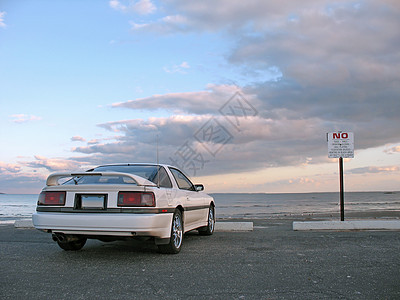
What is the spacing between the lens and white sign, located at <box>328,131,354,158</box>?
10.9 metres

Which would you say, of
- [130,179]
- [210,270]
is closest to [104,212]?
[130,179]

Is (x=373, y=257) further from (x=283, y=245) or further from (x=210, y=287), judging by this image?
(x=210, y=287)

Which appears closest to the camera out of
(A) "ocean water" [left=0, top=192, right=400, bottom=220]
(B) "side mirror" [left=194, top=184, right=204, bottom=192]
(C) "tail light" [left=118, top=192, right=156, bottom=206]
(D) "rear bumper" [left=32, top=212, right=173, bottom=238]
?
(D) "rear bumper" [left=32, top=212, right=173, bottom=238]

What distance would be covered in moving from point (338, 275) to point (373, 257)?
1.48 metres

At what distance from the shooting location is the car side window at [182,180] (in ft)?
25.3

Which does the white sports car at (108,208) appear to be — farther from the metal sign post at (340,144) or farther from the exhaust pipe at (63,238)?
the metal sign post at (340,144)

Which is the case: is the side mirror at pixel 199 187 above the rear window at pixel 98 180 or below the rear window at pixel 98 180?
below

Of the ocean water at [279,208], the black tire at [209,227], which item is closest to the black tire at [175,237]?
the black tire at [209,227]

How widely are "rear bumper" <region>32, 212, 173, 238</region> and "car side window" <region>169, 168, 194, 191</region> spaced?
1.58 metres

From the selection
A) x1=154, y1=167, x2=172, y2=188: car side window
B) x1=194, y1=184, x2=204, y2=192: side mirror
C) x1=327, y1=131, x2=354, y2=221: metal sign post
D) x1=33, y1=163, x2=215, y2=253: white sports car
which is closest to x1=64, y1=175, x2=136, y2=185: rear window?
x1=33, y1=163, x2=215, y2=253: white sports car

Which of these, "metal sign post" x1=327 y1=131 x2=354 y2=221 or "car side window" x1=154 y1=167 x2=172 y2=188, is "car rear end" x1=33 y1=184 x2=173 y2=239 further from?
"metal sign post" x1=327 y1=131 x2=354 y2=221

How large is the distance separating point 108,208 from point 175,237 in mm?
1311

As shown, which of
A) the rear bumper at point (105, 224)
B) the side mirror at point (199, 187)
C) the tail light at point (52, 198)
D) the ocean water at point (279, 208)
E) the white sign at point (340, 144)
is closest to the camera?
the rear bumper at point (105, 224)

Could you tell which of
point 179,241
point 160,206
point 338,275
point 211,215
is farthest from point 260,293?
point 211,215
